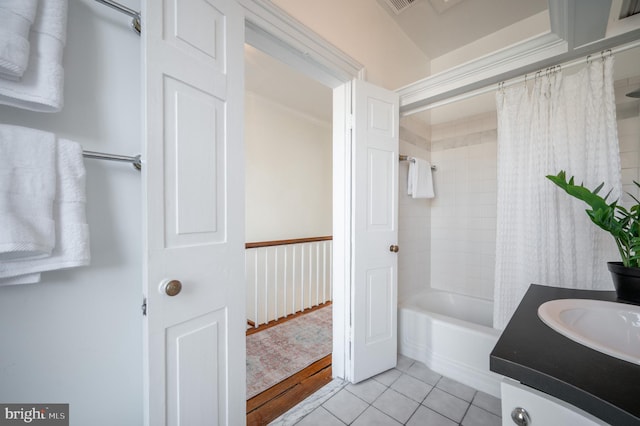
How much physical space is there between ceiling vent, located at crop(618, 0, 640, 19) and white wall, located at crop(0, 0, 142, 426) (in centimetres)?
204

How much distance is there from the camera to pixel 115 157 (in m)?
0.79

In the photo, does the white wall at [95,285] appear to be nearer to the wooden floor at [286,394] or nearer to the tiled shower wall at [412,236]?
the wooden floor at [286,394]

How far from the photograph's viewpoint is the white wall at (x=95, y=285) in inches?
27.0

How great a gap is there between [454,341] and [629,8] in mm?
2013

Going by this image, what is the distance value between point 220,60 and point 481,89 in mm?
1687

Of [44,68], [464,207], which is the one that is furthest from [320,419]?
[464,207]

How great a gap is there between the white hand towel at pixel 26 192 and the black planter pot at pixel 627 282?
6.41ft

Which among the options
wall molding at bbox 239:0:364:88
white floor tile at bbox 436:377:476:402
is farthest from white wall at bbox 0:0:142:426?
white floor tile at bbox 436:377:476:402

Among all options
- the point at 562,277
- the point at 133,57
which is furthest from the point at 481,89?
the point at 133,57

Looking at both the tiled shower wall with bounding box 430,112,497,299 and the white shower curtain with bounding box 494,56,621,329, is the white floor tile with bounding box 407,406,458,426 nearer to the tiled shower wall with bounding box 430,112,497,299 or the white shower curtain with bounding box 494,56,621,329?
the white shower curtain with bounding box 494,56,621,329

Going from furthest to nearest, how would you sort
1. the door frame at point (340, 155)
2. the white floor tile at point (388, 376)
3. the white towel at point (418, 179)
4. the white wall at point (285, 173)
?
the white wall at point (285, 173) → the white towel at point (418, 179) → the white floor tile at point (388, 376) → the door frame at point (340, 155)

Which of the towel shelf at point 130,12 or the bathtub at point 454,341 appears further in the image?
the bathtub at point 454,341

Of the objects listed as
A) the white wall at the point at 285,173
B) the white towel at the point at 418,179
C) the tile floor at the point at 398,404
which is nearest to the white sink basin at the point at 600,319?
the tile floor at the point at 398,404

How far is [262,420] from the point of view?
1.35m
